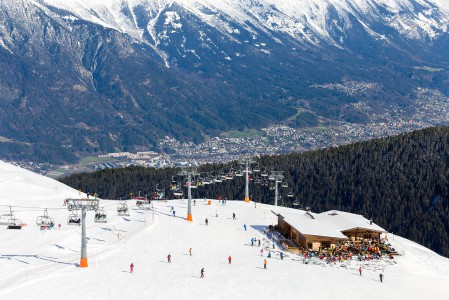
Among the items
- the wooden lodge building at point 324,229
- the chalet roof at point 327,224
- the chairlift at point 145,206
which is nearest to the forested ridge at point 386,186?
the chalet roof at point 327,224

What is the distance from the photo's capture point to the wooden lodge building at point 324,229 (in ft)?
284

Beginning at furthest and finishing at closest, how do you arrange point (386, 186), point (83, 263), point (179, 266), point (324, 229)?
point (386, 186), point (324, 229), point (179, 266), point (83, 263)

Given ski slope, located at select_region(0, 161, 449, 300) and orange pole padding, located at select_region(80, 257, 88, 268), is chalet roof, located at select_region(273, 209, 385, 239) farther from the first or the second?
orange pole padding, located at select_region(80, 257, 88, 268)

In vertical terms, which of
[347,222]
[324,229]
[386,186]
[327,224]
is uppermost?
[386,186]

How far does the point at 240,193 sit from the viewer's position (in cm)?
19288

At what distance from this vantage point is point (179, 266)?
76.4 m

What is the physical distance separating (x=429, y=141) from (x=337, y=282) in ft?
411

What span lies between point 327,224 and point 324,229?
15.7ft

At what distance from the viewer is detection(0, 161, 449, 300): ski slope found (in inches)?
2643

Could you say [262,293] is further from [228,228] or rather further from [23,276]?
[228,228]

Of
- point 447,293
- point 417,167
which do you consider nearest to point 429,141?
point 417,167

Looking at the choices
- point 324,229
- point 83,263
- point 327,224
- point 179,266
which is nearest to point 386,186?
point 327,224

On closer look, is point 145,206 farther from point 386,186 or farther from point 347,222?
point 386,186

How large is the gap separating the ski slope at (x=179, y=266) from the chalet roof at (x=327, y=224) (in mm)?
4106
